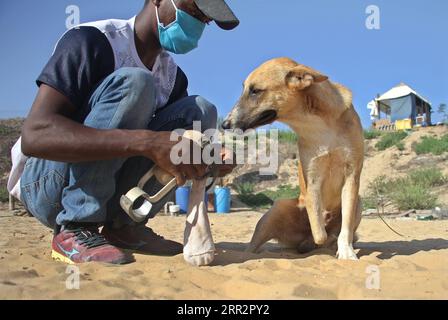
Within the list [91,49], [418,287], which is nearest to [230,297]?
[418,287]

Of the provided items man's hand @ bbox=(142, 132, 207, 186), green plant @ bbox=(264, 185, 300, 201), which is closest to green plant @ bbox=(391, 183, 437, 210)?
green plant @ bbox=(264, 185, 300, 201)

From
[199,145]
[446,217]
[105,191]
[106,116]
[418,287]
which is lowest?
[446,217]

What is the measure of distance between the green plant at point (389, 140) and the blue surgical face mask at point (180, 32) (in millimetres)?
15535

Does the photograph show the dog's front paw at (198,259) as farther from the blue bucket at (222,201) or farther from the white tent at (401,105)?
the white tent at (401,105)

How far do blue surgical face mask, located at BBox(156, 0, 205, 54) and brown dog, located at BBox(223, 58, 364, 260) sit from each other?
30.9 inches

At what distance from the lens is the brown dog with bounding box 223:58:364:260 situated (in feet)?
10.2

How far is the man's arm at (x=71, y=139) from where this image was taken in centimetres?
210

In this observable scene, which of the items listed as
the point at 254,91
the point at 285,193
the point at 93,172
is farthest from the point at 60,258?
the point at 285,193

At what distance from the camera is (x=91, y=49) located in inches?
94.4

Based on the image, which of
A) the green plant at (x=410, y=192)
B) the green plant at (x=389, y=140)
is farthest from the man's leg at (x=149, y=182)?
the green plant at (x=389, y=140)

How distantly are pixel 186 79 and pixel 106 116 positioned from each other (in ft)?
3.40

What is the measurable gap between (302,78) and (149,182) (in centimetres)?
139

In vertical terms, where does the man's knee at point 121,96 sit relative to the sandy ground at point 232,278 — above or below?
above
